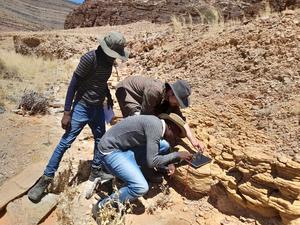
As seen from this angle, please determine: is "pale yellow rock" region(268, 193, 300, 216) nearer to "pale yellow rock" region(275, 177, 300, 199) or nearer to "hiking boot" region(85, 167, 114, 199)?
"pale yellow rock" region(275, 177, 300, 199)

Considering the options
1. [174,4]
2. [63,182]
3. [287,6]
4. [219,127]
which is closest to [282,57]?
[219,127]

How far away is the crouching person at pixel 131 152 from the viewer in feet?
11.3

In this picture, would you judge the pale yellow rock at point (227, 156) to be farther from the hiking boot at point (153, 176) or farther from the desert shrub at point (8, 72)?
the desert shrub at point (8, 72)

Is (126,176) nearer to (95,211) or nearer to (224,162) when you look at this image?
(95,211)

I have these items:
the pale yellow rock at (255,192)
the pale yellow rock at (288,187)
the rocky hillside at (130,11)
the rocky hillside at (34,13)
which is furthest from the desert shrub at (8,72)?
the rocky hillside at (34,13)

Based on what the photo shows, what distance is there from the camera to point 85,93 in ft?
12.6

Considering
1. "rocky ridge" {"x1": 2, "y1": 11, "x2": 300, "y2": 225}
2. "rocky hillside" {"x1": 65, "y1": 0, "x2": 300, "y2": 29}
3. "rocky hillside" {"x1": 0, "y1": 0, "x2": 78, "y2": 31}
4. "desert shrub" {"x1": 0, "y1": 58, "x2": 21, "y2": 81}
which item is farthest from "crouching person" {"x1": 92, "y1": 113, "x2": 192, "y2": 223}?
"rocky hillside" {"x1": 0, "y1": 0, "x2": 78, "y2": 31}

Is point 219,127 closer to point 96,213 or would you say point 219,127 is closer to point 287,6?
point 96,213

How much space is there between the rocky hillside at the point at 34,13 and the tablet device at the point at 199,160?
18.8 meters

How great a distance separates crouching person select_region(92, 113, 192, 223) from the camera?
136 inches

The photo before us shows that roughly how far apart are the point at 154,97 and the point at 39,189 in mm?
1336

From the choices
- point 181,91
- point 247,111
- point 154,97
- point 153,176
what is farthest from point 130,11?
point 181,91

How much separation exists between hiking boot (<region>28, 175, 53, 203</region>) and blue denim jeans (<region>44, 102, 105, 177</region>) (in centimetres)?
5

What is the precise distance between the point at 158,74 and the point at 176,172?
3046 mm
